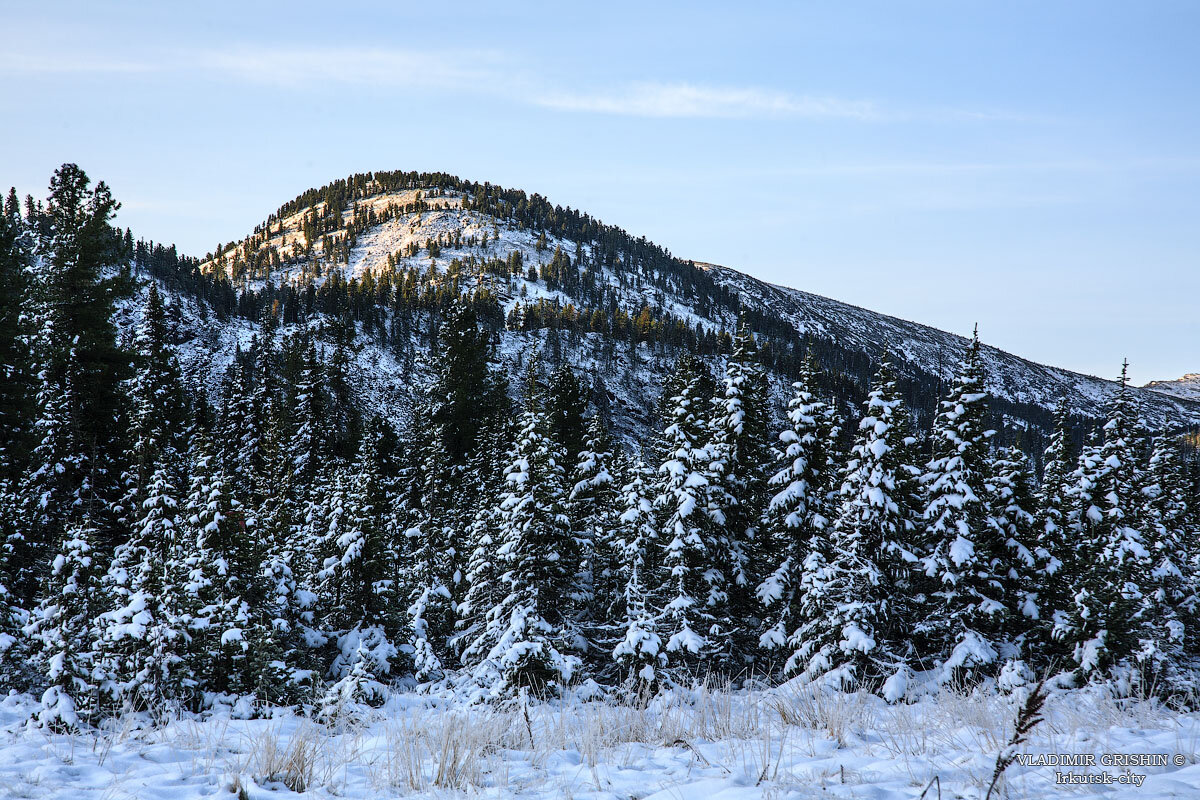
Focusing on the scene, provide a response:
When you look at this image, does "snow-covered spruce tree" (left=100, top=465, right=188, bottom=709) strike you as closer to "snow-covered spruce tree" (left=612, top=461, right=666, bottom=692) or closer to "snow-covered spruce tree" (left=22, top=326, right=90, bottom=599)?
"snow-covered spruce tree" (left=612, top=461, right=666, bottom=692)

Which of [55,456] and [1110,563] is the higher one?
[1110,563]

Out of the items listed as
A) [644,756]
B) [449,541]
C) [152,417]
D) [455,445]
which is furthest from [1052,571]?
[455,445]

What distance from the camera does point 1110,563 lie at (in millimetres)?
14727

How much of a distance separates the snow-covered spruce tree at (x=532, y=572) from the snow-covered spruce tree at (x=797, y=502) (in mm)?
6985

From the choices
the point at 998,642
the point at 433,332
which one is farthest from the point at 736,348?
the point at 433,332

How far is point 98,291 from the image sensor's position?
26.5 metres

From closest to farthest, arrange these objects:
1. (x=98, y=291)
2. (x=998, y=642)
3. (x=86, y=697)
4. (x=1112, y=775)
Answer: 1. (x=1112, y=775)
2. (x=86, y=697)
3. (x=998, y=642)
4. (x=98, y=291)

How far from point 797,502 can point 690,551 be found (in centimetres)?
430

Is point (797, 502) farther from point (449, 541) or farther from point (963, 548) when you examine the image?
point (449, 541)

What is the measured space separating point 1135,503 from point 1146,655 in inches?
561

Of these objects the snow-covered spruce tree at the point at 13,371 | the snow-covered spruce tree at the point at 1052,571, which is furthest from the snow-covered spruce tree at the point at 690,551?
the snow-covered spruce tree at the point at 13,371

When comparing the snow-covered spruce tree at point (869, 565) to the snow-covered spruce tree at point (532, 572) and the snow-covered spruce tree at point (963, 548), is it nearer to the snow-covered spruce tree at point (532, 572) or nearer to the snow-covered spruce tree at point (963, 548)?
the snow-covered spruce tree at point (963, 548)

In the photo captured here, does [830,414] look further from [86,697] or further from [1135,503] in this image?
[86,697]

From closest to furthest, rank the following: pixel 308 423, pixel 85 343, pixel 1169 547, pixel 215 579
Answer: pixel 215 579 < pixel 1169 547 < pixel 85 343 < pixel 308 423
